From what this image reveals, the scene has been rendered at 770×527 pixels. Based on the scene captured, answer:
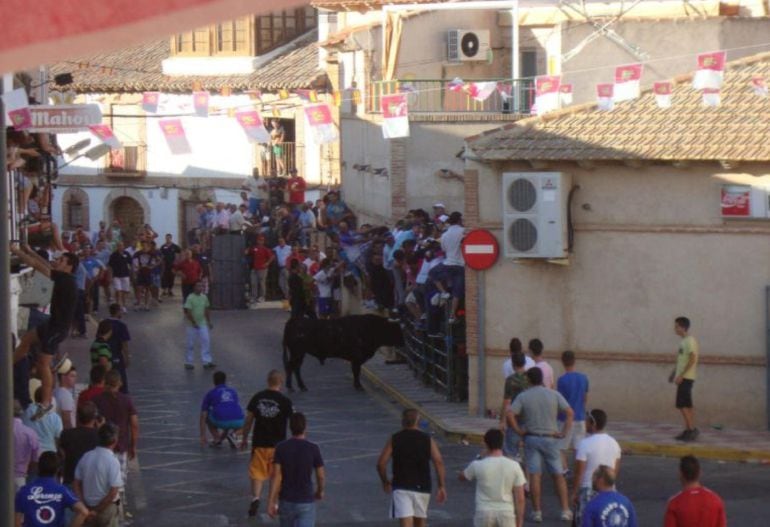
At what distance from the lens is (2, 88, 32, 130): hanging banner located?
49.1ft

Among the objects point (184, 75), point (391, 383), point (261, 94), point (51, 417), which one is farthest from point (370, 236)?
point (184, 75)

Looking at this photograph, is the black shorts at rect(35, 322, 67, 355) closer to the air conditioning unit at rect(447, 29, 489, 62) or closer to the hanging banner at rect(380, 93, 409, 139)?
the hanging banner at rect(380, 93, 409, 139)

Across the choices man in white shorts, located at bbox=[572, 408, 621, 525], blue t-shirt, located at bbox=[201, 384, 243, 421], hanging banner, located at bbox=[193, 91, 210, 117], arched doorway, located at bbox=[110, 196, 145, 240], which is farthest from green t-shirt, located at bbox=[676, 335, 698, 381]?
arched doorway, located at bbox=[110, 196, 145, 240]

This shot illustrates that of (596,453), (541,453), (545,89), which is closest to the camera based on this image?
(596,453)

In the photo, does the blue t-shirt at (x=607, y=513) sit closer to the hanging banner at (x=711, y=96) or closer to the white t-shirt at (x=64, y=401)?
the white t-shirt at (x=64, y=401)

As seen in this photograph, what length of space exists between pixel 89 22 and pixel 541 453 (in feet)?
44.4

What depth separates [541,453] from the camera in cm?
1491

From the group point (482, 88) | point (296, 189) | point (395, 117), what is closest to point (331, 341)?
point (395, 117)

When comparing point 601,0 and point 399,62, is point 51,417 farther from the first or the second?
point 601,0

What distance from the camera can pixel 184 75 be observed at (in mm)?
56188

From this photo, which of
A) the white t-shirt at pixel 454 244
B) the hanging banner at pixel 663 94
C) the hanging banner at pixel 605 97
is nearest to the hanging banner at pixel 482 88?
the white t-shirt at pixel 454 244

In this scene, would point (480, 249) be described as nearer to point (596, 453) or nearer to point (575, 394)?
point (575, 394)

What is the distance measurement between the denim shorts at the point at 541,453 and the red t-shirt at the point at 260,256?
22.8m

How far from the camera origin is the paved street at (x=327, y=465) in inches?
618
